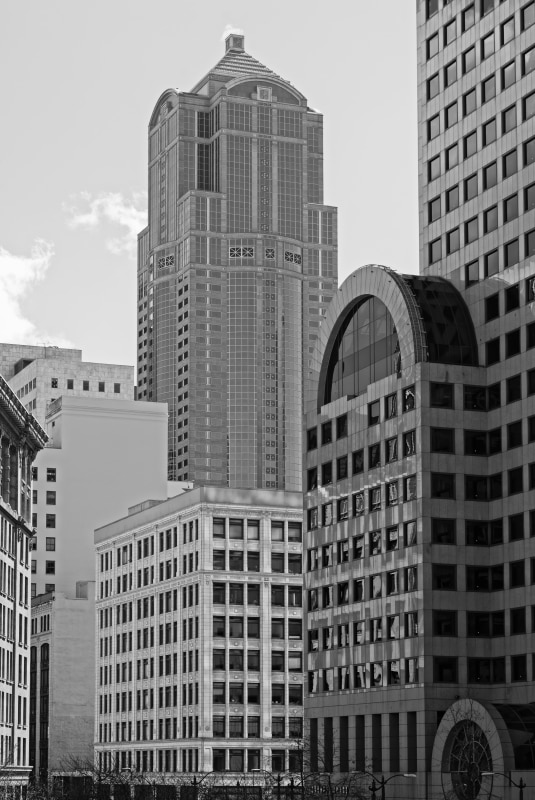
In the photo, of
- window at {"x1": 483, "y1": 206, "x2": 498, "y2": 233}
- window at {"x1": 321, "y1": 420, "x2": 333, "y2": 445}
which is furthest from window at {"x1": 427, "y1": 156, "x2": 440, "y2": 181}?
window at {"x1": 321, "y1": 420, "x2": 333, "y2": 445}

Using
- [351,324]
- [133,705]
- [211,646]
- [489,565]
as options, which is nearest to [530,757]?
[489,565]

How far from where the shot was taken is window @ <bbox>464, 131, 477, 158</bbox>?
422 feet

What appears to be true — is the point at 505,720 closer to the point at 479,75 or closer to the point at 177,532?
the point at 479,75

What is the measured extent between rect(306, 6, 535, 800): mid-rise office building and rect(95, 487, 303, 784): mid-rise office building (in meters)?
33.9

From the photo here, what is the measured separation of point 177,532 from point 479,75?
233 feet

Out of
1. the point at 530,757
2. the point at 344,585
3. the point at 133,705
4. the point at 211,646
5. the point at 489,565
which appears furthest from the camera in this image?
the point at 133,705

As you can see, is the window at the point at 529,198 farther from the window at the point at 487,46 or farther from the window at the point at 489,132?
the window at the point at 487,46

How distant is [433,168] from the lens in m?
135

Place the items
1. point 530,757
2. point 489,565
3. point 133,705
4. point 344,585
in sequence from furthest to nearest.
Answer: point 133,705, point 344,585, point 489,565, point 530,757

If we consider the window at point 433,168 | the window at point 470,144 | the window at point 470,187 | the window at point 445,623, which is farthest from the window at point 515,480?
the window at point 433,168

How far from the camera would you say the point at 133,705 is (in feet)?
621

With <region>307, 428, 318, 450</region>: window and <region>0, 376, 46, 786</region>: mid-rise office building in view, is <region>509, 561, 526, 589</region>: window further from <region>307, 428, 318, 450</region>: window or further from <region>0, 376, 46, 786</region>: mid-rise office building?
<region>0, 376, 46, 786</region>: mid-rise office building

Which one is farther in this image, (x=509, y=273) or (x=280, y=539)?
(x=280, y=539)

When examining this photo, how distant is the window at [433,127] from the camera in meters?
135
